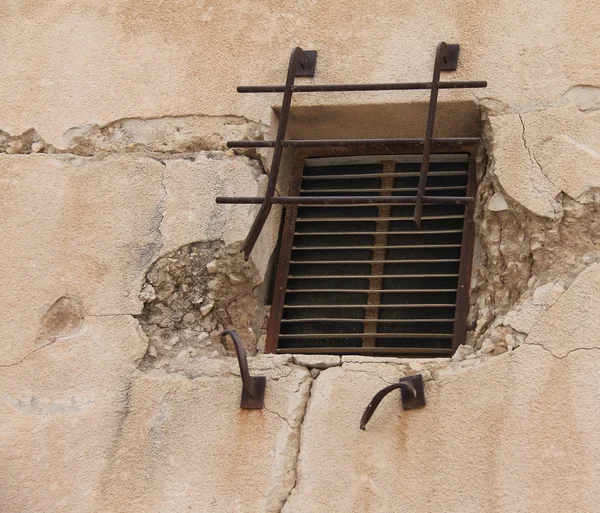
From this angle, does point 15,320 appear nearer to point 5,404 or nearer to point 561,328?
point 5,404

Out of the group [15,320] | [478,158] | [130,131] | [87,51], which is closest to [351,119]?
[478,158]

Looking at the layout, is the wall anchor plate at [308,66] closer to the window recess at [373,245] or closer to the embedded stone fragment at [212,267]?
the window recess at [373,245]

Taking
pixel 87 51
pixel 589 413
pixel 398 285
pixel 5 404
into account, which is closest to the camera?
pixel 589 413

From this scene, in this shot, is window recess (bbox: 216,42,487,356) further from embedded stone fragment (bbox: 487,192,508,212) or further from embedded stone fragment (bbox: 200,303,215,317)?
embedded stone fragment (bbox: 200,303,215,317)

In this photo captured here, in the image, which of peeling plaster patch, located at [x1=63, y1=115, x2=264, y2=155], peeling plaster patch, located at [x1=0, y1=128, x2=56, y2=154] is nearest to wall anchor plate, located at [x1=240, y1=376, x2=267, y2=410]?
peeling plaster patch, located at [x1=63, y1=115, x2=264, y2=155]

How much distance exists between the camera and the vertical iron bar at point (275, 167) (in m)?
3.48

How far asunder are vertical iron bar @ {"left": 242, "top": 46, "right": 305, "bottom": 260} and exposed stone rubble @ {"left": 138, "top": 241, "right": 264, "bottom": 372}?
0.41 ft

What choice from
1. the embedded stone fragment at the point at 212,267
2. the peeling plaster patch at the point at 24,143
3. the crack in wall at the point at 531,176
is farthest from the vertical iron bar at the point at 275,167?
the peeling plaster patch at the point at 24,143

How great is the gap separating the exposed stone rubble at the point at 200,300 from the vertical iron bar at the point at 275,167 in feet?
Answer: 0.41

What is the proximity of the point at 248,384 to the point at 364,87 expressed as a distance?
3.49ft

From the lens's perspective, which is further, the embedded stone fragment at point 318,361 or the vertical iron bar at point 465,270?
the vertical iron bar at point 465,270

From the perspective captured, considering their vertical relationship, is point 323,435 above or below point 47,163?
below

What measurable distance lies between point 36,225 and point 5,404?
64 centimetres

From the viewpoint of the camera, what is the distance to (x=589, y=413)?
10.0 feet
